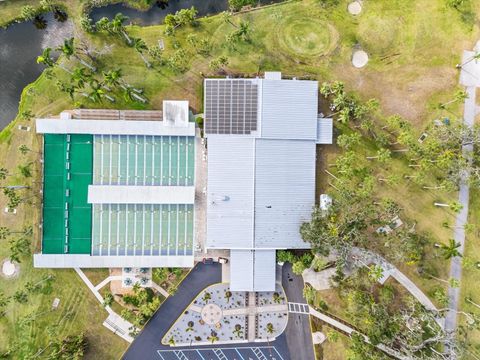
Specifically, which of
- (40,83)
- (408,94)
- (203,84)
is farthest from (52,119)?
(408,94)

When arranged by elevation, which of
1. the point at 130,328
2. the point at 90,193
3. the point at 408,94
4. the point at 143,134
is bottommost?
the point at 130,328

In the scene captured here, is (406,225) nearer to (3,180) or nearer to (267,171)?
(267,171)

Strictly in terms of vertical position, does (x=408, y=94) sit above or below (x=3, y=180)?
above

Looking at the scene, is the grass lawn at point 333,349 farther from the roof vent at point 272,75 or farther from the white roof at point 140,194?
the roof vent at point 272,75

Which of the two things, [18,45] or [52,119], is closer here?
[52,119]

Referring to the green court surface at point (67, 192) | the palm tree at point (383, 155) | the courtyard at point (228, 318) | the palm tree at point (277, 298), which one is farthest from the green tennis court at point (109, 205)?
the palm tree at point (383, 155)

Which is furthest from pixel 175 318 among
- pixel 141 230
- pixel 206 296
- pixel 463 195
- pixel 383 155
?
pixel 463 195

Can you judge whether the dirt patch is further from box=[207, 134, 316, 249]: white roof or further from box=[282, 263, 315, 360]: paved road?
box=[282, 263, 315, 360]: paved road

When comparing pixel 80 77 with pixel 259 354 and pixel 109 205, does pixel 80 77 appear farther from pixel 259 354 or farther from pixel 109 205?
pixel 259 354
